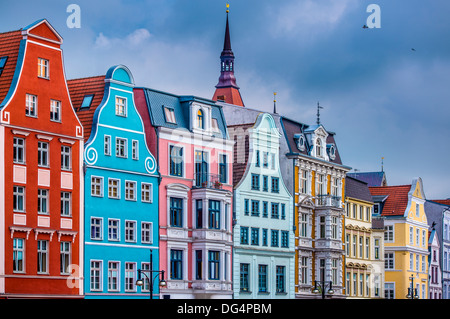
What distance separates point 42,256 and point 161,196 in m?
11.4

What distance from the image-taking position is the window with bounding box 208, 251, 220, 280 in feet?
235

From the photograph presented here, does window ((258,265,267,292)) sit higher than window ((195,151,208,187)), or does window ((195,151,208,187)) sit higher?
window ((195,151,208,187))

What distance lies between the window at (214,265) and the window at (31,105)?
58.7 ft

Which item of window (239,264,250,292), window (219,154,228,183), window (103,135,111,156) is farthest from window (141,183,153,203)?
window (239,264,250,292)

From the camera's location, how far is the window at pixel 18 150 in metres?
58.3

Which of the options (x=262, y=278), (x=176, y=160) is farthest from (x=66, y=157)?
(x=262, y=278)

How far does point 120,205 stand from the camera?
65375 millimetres

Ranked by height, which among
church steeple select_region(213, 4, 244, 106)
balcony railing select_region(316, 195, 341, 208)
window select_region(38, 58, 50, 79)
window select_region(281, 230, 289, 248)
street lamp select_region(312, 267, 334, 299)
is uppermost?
church steeple select_region(213, 4, 244, 106)

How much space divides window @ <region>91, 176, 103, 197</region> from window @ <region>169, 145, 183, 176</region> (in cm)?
718

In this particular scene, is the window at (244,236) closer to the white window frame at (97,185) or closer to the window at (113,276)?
the window at (113,276)

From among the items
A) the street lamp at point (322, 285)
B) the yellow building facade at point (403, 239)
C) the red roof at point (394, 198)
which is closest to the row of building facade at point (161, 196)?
the street lamp at point (322, 285)

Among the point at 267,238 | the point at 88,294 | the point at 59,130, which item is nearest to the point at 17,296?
the point at 88,294

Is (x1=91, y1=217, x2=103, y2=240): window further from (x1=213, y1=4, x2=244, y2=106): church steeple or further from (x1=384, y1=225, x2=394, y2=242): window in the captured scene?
(x1=213, y1=4, x2=244, y2=106): church steeple
